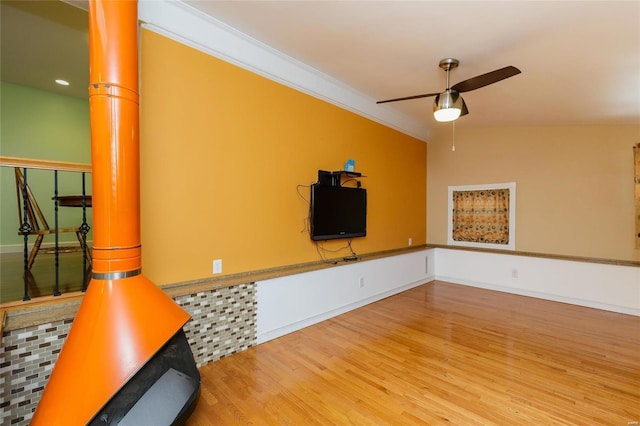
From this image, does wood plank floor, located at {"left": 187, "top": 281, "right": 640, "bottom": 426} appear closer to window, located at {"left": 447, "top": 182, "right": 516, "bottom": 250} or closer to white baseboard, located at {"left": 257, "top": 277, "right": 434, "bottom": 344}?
white baseboard, located at {"left": 257, "top": 277, "right": 434, "bottom": 344}

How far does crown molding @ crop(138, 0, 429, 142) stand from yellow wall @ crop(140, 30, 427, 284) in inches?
3.0

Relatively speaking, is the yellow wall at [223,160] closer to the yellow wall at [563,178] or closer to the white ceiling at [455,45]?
the white ceiling at [455,45]

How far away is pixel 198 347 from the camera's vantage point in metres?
2.40

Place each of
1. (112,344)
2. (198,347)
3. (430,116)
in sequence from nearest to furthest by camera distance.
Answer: (112,344)
(198,347)
(430,116)

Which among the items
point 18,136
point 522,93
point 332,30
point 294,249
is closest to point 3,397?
point 294,249

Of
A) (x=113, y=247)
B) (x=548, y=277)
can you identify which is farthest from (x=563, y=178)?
(x=113, y=247)

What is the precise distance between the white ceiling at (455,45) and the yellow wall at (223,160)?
49cm

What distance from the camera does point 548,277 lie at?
14.2ft

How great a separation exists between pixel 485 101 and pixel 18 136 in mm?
6472

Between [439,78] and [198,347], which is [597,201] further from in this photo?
[198,347]

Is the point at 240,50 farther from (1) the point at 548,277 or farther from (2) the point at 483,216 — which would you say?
(1) the point at 548,277

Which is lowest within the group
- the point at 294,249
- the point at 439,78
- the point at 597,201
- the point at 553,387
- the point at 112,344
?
the point at 553,387

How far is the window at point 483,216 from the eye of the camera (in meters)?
4.77

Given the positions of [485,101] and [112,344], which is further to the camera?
[485,101]
